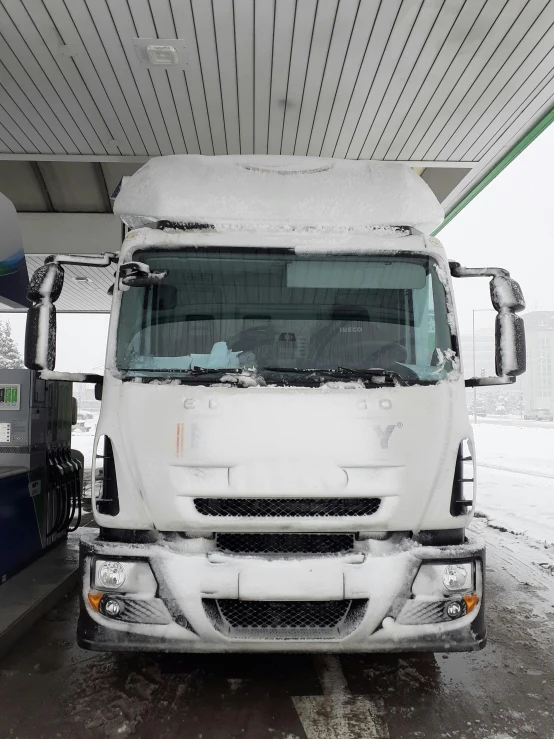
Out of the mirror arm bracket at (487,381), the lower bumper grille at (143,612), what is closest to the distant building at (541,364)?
the mirror arm bracket at (487,381)

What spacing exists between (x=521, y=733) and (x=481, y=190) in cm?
734

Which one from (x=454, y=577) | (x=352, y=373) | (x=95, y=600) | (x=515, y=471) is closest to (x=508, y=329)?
(x=352, y=373)

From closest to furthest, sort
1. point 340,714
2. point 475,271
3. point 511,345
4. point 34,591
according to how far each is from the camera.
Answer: point 340,714
point 511,345
point 475,271
point 34,591

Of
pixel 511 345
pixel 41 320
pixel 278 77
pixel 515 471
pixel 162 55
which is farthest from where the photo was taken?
pixel 515 471

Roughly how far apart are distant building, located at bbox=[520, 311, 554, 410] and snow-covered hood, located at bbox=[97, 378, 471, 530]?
154 feet

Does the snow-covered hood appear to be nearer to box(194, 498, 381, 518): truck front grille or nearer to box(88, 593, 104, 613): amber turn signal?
box(194, 498, 381, 518): truck front grille

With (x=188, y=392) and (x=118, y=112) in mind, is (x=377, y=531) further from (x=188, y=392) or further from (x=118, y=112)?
(x=118, y=112)

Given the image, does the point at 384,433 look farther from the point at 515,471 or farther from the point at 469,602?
the point at 515,471

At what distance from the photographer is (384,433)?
301cm

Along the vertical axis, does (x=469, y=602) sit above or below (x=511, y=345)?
below

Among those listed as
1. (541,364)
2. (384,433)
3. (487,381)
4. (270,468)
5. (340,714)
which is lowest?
(340,714)

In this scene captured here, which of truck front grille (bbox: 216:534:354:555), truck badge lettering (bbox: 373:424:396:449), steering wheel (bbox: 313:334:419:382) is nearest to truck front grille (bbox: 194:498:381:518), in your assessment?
truck front grille (bbox: 216:534:354:555)

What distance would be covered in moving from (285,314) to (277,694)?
2.09 m

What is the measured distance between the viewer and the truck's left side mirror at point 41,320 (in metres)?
3.33
